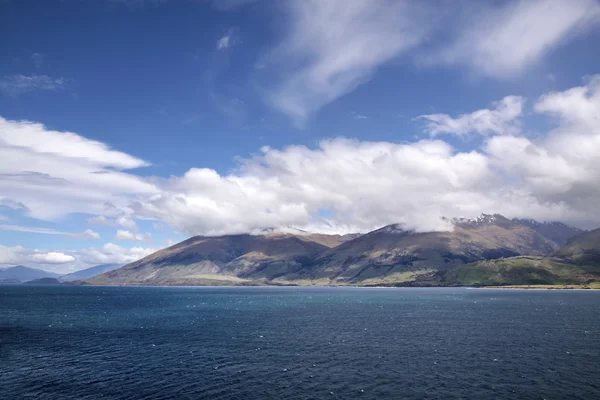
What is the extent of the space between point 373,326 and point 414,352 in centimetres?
5019

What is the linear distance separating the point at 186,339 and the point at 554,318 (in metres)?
153

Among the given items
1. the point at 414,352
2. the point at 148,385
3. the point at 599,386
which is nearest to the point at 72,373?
the point at 148,385

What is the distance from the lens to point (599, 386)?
69.1 m

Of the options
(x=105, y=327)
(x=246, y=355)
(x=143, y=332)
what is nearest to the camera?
(x=246, y=355)

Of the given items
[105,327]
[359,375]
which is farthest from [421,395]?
[105,327]

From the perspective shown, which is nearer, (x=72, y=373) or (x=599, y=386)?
(x=599, y=386)

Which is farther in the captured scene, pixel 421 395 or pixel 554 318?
pixel 554 318

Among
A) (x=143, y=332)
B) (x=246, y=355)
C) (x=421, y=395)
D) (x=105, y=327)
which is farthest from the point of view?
(x=105, y=327)

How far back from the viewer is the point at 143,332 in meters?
132

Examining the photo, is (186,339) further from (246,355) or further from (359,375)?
(359,375)

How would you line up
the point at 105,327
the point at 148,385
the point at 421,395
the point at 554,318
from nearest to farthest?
the point at 421,395
the point at 148,385
the point at 105,327
the point at 554,318

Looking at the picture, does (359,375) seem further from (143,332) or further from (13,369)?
(143,332)

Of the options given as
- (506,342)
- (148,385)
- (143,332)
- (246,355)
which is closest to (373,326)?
(506,342)

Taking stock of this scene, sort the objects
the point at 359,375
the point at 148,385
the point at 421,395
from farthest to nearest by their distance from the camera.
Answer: the point at 359,375, the point at 148,385, the point at 421,395
